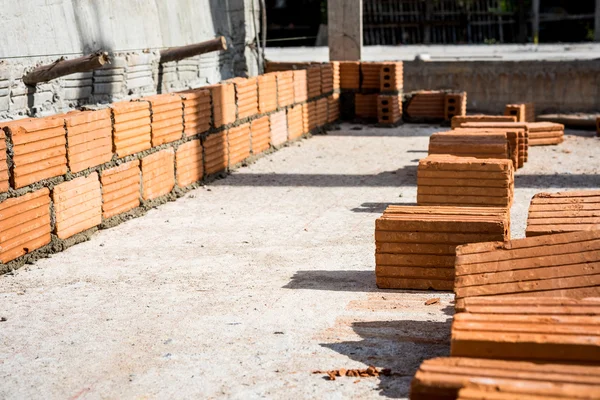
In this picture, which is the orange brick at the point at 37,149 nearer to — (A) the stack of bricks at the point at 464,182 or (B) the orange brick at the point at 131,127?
(B) the orange brick at the point at 131,127

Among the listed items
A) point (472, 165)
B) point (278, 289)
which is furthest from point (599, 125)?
point (278, 289)

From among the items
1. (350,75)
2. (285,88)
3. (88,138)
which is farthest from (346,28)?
(88,138)

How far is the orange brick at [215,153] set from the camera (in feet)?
42.4

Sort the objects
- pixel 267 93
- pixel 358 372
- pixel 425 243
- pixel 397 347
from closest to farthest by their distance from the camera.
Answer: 1. pixel 358 372
2. pixel 397 347
3. pixel 425 243
4. pixel 267 93

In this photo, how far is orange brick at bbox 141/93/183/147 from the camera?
11.2 m

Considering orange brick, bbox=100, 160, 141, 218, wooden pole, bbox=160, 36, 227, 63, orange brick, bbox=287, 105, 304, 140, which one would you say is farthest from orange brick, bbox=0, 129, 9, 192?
orange brick, bbox=287, 105, 304, 140

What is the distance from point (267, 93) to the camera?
1573 centimetres

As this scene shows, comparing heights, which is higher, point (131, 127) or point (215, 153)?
point (131, 127)

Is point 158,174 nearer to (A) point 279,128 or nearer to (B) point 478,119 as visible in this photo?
(A) point 279,128

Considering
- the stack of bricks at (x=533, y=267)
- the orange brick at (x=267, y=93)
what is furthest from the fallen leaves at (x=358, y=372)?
the orange brick at (x=267, y=93)

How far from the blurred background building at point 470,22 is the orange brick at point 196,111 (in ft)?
72.1

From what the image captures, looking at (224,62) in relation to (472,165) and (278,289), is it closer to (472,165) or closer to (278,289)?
(472,165)

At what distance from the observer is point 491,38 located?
34875 mm

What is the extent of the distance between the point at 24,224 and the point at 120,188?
6.39 ft
